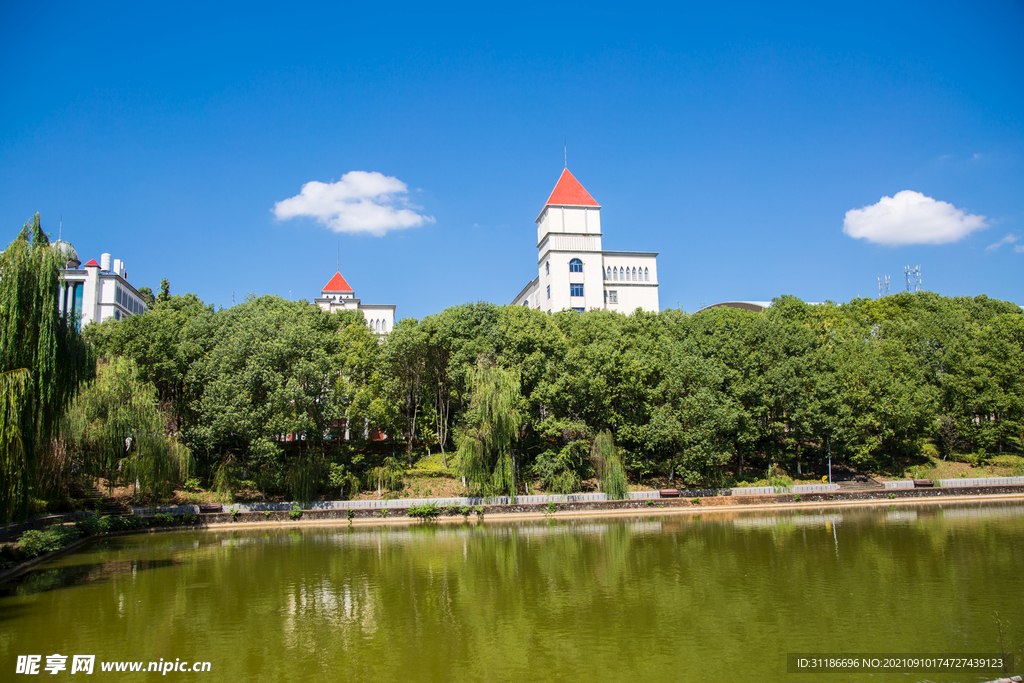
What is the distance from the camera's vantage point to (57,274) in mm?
16125

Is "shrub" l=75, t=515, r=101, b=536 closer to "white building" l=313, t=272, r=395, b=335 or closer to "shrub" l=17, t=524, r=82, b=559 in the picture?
"shrub" l=17, t=524, r=82, b=559

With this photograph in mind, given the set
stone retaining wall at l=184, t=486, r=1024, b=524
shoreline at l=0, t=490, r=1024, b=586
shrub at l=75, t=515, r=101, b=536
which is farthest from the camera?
stone retaining wall at l=184, t=486, r=1024, b=524

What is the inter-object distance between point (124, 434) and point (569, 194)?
42.6 metres

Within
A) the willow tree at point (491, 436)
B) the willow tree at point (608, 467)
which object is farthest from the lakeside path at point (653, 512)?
the willow tree at point (491, 436)

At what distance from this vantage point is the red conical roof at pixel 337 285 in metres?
66.8

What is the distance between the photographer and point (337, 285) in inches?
2643

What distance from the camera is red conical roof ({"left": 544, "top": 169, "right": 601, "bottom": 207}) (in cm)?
5734

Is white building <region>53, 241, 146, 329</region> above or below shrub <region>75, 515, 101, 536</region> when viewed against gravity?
above

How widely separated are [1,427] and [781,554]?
2195 cm

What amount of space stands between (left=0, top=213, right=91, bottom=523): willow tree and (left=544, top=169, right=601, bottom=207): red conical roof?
148 feet

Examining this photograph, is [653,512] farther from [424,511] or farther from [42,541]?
[42,541]

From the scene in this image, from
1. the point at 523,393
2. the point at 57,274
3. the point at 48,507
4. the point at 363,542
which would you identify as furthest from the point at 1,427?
the point at 523,393

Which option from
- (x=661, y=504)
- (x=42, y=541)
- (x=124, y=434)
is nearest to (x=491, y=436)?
(x=661, y=504)

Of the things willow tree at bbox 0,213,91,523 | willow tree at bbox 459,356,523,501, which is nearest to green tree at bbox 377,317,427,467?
willow tree at bbox 459,356,523,501
